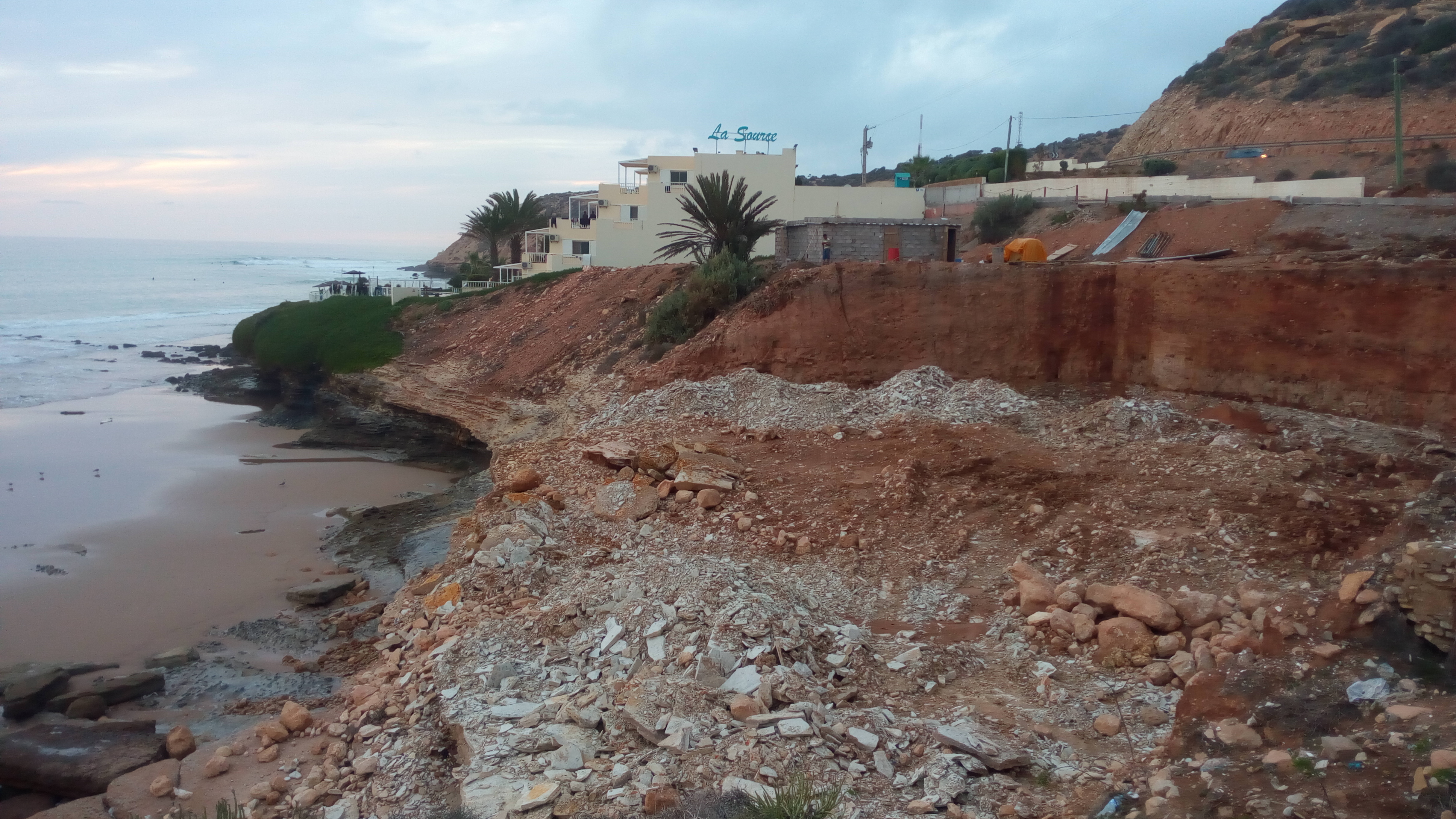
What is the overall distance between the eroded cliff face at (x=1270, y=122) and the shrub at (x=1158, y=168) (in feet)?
19.5

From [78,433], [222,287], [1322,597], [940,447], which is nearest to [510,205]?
[78,433]

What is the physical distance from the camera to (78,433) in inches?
928

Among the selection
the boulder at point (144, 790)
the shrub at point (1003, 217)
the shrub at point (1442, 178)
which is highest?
the shrub at point (1442, 178)

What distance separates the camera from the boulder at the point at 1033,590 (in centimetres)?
862

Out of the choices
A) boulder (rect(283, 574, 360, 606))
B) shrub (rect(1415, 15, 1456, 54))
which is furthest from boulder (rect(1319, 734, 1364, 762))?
shrub (rect(1415, 15, 1456, 54))

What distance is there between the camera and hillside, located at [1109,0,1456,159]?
38.7 metres

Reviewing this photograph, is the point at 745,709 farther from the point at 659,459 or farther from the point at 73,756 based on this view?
the point at 73,756

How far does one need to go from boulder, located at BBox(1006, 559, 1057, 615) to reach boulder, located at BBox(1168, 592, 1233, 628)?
106cm

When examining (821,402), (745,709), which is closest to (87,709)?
(745,709)

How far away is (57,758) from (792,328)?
43.1 ft

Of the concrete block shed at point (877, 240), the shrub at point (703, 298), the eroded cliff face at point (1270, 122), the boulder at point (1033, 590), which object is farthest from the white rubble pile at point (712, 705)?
the eroded cliff face at point (1270, 122)

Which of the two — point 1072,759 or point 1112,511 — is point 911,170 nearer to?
point 1112,511

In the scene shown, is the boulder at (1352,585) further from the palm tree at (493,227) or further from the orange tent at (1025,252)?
the palm tree at (493,227)

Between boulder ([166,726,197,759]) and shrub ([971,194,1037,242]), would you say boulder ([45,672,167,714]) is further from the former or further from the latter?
shrub ([971,194,1037,242])
